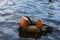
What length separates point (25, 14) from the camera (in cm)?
1288

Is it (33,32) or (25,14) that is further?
(25,14)

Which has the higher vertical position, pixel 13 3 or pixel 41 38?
pixel 13 3

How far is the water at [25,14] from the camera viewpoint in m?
10.4

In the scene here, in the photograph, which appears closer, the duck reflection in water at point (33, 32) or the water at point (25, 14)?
the duck reflection in water at point (33, 32)

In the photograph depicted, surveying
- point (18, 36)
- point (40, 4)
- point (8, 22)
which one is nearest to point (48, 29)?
point (18, 36)

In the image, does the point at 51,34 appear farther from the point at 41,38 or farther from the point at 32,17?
the point at 32,17

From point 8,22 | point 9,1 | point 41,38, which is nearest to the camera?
point 41,38

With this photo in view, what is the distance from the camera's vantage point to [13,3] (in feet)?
49.7

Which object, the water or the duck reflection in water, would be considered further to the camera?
the water

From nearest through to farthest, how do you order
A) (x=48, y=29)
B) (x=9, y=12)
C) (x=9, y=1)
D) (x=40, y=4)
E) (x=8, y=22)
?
(x=48, y=29) < (x=8, y=22) < (x=9, y=12) < (x=40, y=4) < (x=9, y=1)

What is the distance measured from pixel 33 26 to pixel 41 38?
0.75 meters

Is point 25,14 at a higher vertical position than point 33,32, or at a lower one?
higher

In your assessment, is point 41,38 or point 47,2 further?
point 47,2

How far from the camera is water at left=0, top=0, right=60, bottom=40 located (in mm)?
10364
